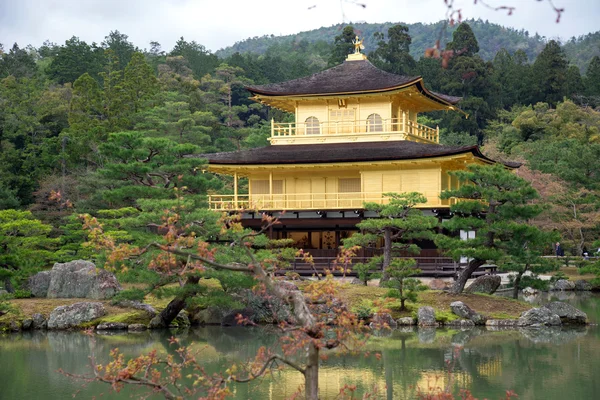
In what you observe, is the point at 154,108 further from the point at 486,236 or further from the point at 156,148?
the point at 486,236

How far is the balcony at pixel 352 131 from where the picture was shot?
2942 cm

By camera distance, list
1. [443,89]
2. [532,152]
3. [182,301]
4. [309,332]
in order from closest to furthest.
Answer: [309,332], [182,301], [532,152], [443,89]

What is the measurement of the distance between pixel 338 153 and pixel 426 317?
29.7ft

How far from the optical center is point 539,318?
20062 mm

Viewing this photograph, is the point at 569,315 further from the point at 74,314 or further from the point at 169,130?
the point at 169,130

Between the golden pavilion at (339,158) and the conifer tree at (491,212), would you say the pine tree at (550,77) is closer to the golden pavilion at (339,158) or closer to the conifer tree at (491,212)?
the golden pavilion at (339,158)

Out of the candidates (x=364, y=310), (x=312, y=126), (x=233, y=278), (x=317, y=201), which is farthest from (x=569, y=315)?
(x=312, y=126)

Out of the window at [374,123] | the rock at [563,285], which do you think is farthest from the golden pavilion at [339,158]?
the rock at [563,285]

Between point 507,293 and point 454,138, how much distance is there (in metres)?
22.8

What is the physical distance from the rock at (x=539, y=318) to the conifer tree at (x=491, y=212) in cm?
150

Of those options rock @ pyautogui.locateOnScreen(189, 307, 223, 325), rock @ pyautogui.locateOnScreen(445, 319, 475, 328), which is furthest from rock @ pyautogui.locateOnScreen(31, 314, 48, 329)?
rock @ pyautogui.locateOnScreen(445, 319, 475, 328)

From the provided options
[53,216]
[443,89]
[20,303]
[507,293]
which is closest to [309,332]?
[20,303]

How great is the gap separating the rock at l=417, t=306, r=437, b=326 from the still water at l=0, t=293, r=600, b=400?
0.62m

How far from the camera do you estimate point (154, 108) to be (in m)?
41.7
